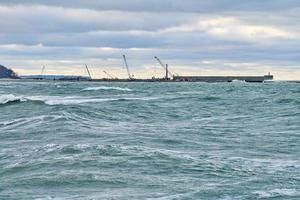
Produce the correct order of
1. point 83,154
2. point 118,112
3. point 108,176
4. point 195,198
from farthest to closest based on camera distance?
point 118,112 → point 83,154 → point 108,176 → point 195,198

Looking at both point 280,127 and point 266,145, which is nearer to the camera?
point 266,145

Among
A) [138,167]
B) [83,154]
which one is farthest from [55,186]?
[83,154]

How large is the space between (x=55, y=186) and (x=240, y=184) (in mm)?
4779

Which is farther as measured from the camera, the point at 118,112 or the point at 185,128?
the point at 118,112

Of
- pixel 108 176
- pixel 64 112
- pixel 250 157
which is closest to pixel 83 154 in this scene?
pixel 108 176

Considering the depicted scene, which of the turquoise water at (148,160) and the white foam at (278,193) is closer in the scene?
the white foam at (278,193)

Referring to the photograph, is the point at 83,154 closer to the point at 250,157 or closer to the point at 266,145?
the point at 250,157

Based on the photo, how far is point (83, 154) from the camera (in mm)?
22031

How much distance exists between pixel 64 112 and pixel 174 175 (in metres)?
23.4

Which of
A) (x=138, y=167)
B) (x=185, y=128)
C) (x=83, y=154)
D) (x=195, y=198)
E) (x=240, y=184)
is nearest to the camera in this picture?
(x=195, y=198)

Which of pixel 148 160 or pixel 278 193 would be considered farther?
pixel 148 160

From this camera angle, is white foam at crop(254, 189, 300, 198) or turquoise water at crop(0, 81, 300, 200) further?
turquoise water at crop(0, 81, 300, 200)

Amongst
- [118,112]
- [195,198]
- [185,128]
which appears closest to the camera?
[195,198]

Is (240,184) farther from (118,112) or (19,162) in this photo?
(118,112)
